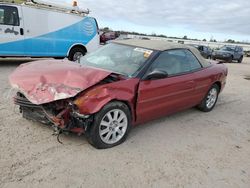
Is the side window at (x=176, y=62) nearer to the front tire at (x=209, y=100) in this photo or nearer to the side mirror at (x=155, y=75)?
the side mirror at (x=155, y=75)

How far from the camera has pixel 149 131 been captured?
14.9 feet

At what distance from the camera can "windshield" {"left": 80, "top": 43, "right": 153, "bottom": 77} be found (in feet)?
14.1

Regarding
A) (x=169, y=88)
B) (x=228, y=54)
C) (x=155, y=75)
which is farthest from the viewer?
(x=228, y=54)

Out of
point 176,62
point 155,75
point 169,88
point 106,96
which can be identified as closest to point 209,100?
point 176,62

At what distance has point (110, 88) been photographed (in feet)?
12.0

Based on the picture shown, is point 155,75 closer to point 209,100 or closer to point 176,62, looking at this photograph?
point 176,62

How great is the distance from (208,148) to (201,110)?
1937mm

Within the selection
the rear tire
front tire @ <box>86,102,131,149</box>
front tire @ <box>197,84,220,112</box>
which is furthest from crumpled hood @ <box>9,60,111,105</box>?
the rear tire

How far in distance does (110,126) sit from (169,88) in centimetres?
136

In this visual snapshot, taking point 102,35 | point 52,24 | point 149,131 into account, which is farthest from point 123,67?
point 102,35

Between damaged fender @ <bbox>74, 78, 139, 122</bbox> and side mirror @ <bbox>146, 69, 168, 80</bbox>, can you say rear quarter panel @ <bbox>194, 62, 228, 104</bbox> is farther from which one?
damaged fender @ <bbox>74, 78, 139, 122</bbox>

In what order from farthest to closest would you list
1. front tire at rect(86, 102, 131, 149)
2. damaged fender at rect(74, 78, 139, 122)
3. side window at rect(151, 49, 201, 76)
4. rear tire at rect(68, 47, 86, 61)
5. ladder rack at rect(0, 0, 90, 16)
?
rear tire at rect(68, 47, 86, 61) → ladder rack at rect(0, 0, 90, 16) → side window at rect(151, 49, 201, 76) → front tire at rect(86, 102, 131, 149) → damaged fender at rect(74, 78, 139, 122)

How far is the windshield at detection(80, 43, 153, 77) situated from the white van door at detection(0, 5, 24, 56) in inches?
211

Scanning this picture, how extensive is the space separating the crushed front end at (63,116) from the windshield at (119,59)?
1.09m
